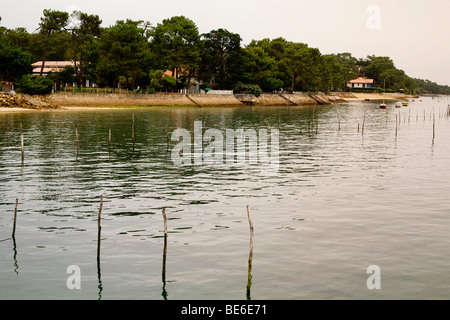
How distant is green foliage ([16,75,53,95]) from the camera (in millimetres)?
117438

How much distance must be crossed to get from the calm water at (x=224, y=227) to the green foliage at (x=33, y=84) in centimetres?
7613

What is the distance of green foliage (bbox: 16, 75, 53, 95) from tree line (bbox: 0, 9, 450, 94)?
472 millimetres

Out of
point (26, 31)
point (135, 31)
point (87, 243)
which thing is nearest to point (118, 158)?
point (87, 243)

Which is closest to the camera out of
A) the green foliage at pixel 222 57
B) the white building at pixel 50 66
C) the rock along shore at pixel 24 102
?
the rock along shore at pixel 24 102

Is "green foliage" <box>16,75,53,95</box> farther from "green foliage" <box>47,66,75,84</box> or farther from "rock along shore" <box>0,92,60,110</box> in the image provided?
"green foliage" <box>47,66,75,84</box>

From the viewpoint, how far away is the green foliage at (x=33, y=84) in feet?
385

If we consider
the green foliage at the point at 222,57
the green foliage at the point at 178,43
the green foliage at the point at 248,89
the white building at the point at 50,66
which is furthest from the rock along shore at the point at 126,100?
the white building at the point at 50,66

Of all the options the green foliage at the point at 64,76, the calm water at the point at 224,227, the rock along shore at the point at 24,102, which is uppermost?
the green foliage at the point at 64,76

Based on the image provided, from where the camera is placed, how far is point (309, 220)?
84.4 feet

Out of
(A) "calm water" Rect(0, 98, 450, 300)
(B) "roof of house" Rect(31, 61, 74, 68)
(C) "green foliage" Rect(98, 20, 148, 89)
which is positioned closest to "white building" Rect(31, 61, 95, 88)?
(B) "roof of house" Rect(31, 61, 74, 68)

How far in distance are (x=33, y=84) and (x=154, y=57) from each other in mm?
42771

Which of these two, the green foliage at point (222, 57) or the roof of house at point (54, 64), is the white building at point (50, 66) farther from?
the green foliage at point (222, 57)
